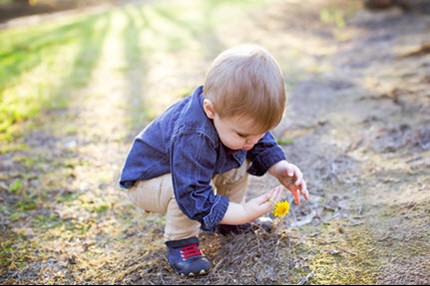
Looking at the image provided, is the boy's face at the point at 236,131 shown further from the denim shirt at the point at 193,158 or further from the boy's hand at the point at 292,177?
the boy's hand at the point at 292,177

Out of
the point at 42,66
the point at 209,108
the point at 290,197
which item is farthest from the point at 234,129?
the point at 42,66

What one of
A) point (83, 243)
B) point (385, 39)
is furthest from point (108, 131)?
point (385, 39)

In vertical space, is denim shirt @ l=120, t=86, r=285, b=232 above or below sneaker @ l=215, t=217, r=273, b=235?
above

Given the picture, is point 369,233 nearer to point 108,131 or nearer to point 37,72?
point 108,131

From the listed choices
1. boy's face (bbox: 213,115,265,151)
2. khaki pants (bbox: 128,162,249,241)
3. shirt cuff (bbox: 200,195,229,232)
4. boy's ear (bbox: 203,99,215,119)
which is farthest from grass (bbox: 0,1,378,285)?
boy's ear (bbox: 203,99,215,119)

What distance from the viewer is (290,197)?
2.62 metres

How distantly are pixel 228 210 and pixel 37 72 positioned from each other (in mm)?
4554

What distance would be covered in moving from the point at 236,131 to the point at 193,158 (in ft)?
0.72

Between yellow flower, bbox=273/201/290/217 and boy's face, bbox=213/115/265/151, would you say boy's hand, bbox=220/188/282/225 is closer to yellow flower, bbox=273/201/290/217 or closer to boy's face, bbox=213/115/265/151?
yellow flower, bbox=273/201/290/217

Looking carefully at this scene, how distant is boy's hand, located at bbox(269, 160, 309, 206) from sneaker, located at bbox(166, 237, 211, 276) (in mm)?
530

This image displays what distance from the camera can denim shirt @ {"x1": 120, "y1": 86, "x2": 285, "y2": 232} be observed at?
188 centimetres

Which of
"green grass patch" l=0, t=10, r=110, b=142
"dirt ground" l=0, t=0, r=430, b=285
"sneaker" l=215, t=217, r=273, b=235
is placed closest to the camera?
"dirt ground" l=0, t=0, r=430, b=285

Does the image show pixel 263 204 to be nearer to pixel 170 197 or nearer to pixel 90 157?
pixel 170 197

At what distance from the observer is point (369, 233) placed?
2.12 meters
